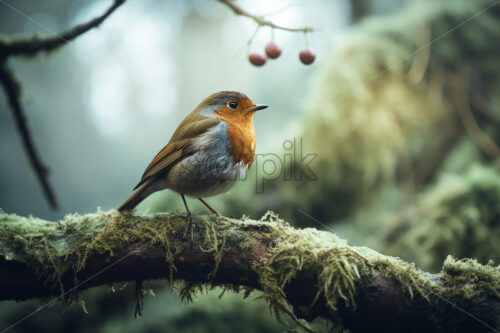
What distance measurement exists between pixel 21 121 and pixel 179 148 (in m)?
1.39

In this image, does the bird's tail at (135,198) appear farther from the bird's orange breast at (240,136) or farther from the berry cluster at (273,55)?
the berry cluster at (273,55)

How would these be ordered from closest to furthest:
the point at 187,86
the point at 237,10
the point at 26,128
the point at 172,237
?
the point at 172,237, the point at 237,10, the point at 26,128, the point at 187,86

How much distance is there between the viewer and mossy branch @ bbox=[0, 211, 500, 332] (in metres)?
1.53

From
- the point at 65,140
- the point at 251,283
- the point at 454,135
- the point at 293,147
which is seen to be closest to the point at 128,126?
the point at 65,140

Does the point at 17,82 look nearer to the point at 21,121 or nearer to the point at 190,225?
the point at 21,121

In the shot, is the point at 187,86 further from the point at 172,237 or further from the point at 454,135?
the point at 172,237

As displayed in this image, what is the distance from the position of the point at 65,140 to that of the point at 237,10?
15658 mm

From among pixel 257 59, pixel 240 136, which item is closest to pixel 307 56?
pixel 257 59

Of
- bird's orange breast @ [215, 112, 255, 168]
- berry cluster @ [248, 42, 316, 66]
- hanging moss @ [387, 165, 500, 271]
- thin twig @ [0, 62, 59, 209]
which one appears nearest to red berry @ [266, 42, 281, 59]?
berry cluster @ [248, 42, 316, 66]

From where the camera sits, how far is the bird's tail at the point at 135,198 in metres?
2.04

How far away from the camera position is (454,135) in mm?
4531

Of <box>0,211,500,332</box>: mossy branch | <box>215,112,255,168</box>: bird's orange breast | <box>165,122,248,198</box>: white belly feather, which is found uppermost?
<box>215,112,255,168</box>: bird's orange breast

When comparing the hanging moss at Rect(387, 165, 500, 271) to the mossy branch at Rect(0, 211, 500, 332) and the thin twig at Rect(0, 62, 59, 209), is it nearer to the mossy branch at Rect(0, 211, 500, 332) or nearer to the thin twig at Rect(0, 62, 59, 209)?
the mossy branch at Rect(0, 211, 500, 332)

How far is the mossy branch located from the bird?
0.45m
